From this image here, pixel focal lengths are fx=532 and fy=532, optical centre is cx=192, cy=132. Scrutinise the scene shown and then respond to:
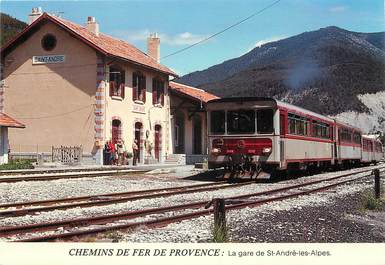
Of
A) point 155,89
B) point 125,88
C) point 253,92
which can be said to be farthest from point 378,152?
point 253,92

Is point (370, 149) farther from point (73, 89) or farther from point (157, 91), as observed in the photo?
point (73, 89)

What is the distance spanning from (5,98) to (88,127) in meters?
3.81

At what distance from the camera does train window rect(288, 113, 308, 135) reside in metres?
14.7

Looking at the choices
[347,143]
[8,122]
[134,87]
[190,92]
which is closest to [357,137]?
[347,143]

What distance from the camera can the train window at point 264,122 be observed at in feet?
44.7

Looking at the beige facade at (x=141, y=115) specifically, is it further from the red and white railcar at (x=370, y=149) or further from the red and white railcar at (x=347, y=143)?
the red and white railcar at (x=370, y=149)

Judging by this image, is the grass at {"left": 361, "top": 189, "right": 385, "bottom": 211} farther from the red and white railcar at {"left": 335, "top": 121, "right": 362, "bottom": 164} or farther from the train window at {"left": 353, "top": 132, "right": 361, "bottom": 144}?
the train window at {"left": 353, "top": 132, "right": 361, "bottom": 144}

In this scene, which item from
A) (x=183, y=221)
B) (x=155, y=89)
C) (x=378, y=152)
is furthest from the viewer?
(x=378, y=152)

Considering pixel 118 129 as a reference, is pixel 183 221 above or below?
below

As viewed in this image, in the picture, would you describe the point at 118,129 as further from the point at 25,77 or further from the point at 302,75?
the point at 302,75

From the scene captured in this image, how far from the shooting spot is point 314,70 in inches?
424

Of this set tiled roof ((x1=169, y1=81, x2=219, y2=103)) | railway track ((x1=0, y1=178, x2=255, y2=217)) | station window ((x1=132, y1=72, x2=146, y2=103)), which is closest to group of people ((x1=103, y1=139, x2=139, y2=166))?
station window ((x1=132, y1=72, x2=146, y2=103))

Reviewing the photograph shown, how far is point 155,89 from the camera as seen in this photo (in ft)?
94.3

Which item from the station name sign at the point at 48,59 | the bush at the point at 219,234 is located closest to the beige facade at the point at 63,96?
the station name sign at the point at 48,59
